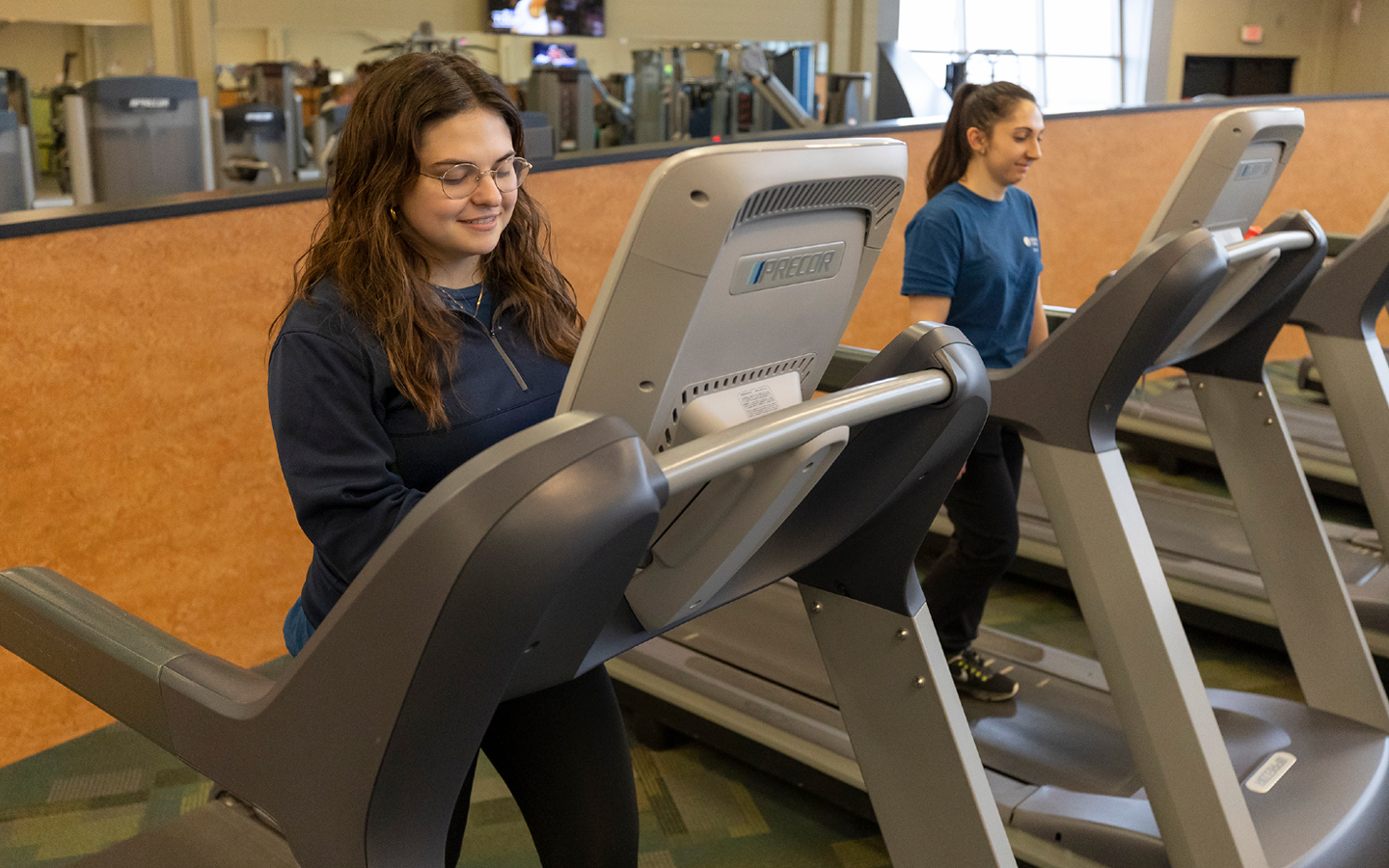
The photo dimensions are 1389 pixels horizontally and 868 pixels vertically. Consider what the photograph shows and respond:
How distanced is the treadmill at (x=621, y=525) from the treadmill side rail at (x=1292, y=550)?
1479mm

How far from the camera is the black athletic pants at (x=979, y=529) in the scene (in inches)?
94.1

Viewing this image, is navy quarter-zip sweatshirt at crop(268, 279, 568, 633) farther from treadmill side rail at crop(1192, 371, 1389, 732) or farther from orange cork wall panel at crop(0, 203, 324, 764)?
treadmill side rail at crop(1192, 371, 1389, 732)

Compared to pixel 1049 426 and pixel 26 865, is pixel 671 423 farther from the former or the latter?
pixel 26 865

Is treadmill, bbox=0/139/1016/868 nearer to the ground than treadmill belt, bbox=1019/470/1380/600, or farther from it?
farther from it

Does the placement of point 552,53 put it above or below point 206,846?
above

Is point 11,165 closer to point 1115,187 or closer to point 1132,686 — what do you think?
point 1132,686

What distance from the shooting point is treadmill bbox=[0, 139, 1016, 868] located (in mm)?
812

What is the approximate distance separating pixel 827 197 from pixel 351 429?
568 mm

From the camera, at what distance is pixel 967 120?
2525 mm

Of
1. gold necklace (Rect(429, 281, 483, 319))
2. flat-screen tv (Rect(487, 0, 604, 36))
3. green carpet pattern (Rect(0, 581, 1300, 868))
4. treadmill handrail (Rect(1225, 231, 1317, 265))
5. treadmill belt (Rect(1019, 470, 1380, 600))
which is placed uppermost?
flat-screen tv (Rect(487, 0, 604, 36))

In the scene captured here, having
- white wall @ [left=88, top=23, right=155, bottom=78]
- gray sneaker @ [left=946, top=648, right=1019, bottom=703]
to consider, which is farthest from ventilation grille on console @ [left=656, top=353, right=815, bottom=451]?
white wall @ [left=88, top=23, right=155, bottom=78]

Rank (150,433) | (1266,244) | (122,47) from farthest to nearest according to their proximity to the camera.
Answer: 1. (122,47)
2. (150,433)
3. (1266,244)

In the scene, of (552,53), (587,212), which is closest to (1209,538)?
(587,212)

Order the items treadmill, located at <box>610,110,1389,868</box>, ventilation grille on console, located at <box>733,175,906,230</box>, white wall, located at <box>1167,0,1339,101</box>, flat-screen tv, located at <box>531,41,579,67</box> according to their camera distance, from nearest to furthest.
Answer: ventilation grille on console, located at <box>733,175,906,230</box> → treadmill, located at <box>610,110,1389,868</box> → flat-screen tv, located at <box>531,41,579,67</box> → white wall, located at <box>1167,0,1339,101</box>
